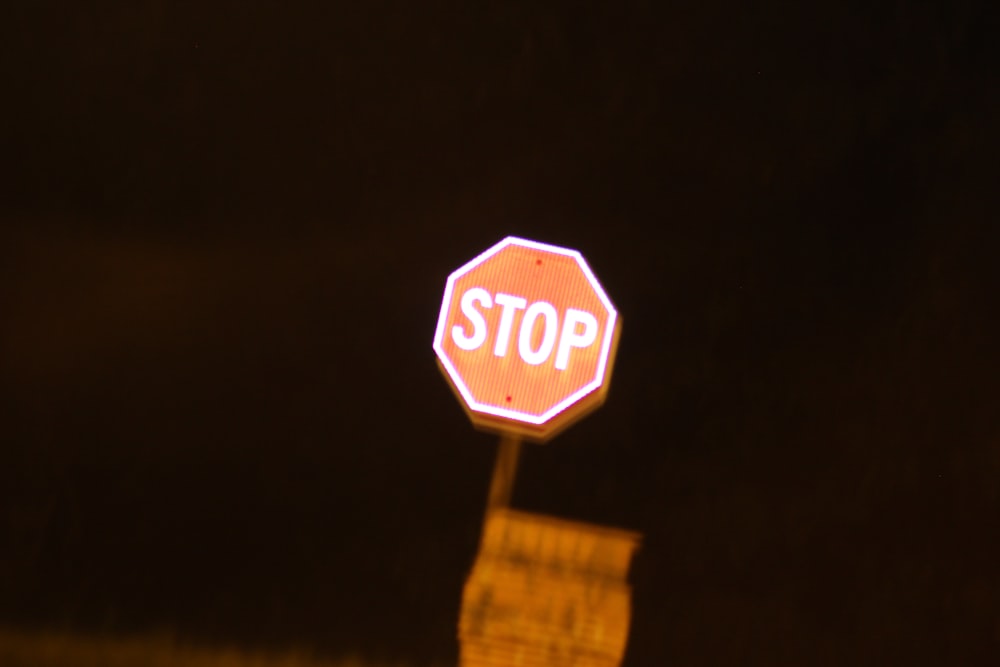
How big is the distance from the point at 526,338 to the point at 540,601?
114cm

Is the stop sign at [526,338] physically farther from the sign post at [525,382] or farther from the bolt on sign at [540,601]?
the bolt on sign at [540,601]

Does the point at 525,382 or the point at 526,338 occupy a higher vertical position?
the point at 526,338

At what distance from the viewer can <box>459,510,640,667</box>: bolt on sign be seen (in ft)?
14.7

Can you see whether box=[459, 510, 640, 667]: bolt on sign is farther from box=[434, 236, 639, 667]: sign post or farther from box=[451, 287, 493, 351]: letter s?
box=[451, 287, 493, 351]: letter s

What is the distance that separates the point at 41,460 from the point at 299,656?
1988 millimetres

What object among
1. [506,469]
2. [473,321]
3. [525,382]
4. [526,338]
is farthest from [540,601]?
[473,321]

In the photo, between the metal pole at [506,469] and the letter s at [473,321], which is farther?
the metal pole at [506,469]

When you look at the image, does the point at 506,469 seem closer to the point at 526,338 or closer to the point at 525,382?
the point at 525,382

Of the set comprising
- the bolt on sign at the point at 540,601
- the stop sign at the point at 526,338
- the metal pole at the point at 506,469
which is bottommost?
the bolt on sign at the point at 540,601

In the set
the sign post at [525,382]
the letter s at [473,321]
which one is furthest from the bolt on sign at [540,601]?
the letter s at [473,321]

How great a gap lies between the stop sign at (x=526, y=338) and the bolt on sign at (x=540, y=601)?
543mm

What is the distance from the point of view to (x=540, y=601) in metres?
4.56

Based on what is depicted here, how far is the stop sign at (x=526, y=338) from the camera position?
4508 millimetres

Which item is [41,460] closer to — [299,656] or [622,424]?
[299,656]
